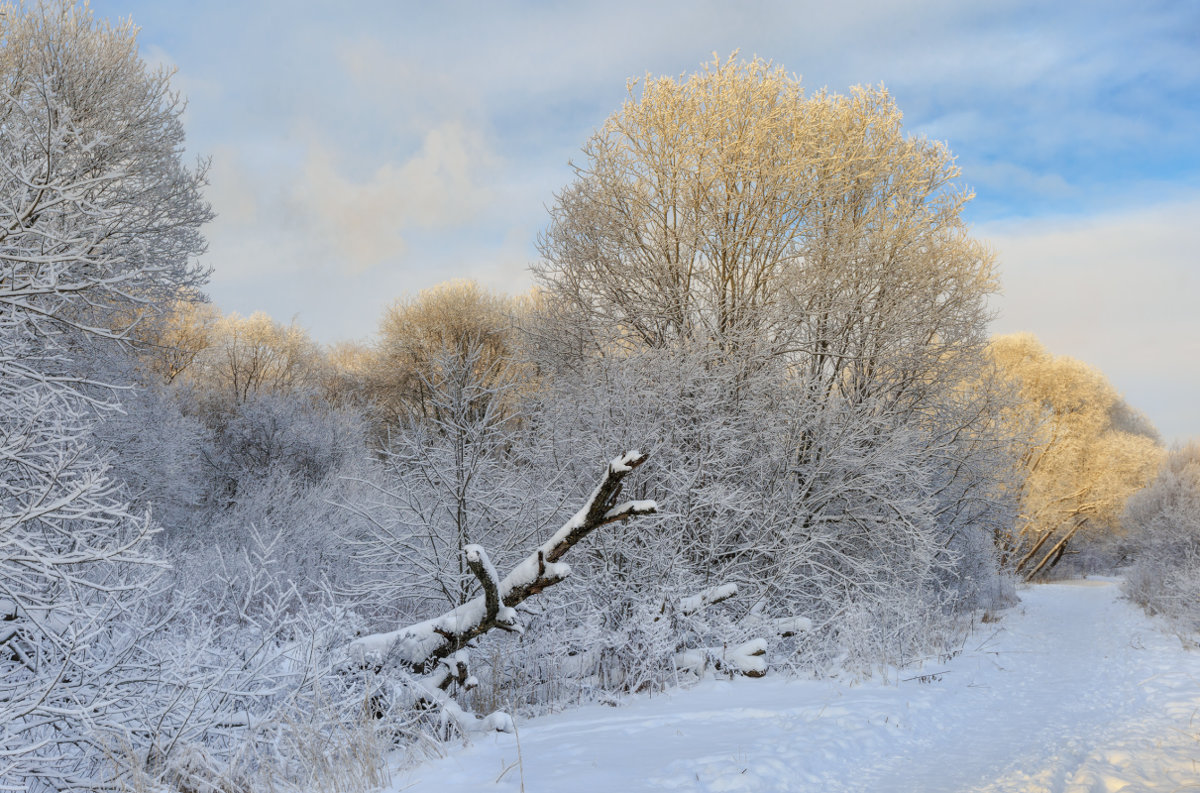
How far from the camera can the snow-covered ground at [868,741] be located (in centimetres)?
414

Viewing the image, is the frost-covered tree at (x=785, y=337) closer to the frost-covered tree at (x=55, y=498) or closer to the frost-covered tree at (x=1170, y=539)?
the frost-covered tree at (x=1170, y=539)

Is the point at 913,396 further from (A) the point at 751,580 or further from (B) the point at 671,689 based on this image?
(B) the point at 671,689

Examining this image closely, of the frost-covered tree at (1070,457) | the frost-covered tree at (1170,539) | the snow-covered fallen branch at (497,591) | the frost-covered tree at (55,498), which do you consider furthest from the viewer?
the frost-covered tree at (1070,457)

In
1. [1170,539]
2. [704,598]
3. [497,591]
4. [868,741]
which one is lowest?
[1170,539]

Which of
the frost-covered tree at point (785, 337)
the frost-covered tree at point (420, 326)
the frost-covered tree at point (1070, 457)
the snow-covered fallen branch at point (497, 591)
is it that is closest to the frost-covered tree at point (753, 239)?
the frost-covered tree at point (785, 337)

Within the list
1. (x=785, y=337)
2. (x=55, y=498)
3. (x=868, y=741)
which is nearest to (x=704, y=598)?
(x=868, y=741)

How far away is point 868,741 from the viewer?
5199 mm

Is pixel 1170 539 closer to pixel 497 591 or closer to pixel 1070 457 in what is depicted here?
pixel 1070 457

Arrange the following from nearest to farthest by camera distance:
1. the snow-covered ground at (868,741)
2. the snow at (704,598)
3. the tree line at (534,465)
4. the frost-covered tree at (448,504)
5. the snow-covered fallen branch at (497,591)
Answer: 1. the snow-covered ground at (868,741)
2. the tree line at (534,465)
3. the snow-covered fallen branch at (497,591)
4. the frost-covered tree at (448,504)
5. the snow at (704,598)

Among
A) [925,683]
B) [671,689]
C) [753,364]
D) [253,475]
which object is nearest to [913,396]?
[753,364]

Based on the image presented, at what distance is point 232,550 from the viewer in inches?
516

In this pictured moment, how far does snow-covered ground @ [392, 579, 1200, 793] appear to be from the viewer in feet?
13.6

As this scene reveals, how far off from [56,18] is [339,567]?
465 inches

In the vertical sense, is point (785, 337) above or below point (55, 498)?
above
